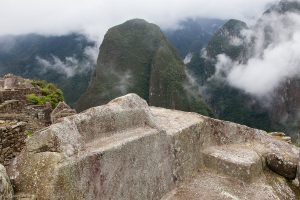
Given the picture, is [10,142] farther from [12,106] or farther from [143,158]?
[12,106]

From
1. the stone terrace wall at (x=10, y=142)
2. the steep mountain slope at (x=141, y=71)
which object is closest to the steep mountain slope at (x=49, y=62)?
the steep mountain slope at (x=141, y=71)

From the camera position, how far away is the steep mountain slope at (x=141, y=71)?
137 meters

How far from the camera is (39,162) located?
6.46 m

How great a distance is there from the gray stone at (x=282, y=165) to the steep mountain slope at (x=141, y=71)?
11576 centimetres

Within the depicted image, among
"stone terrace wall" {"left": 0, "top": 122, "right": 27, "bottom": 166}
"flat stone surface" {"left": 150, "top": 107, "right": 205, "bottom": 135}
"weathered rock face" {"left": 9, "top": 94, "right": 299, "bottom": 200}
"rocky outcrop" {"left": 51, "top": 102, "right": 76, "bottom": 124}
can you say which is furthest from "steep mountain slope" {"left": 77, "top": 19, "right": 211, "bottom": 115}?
"stone terrace wall" {"left": 0, "top": 122, "right": 27, "bottom": 166}

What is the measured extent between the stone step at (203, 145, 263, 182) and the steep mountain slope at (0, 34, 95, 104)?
470ft

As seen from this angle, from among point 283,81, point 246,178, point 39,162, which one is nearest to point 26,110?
point 246,178

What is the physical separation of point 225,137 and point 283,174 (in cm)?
171

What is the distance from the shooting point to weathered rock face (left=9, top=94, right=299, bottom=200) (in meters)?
6.49

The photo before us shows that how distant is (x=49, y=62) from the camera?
17000 centimetres

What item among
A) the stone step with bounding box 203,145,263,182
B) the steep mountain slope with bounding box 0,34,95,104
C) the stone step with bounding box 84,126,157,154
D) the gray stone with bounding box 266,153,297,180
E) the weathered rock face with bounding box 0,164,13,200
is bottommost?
the steep mountain slope with bounding box 0,34,95,104

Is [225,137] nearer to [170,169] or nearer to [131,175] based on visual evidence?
[170,169]

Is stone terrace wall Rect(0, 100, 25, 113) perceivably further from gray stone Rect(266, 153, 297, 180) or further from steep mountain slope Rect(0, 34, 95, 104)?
steep mountain slope Rect(0, 34, 95, 104)

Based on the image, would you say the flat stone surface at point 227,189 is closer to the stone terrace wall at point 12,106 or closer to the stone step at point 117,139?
the stone step at point 117,139
